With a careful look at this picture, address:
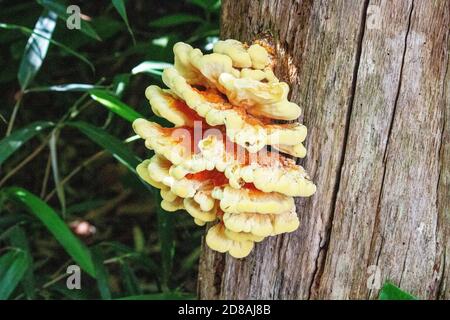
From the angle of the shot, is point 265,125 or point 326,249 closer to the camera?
point 265,125

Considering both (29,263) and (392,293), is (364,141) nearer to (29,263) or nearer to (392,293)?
(392,293)

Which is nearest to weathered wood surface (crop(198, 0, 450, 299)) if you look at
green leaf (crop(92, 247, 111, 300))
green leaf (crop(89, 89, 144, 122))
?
green leaf (crop(89, 89, 144, 122))

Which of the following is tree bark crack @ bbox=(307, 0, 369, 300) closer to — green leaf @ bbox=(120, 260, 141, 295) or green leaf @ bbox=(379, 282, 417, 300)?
green leaf @ bbox=(379, 282, 417, 300)

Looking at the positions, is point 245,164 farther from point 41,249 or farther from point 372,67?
point 41,249

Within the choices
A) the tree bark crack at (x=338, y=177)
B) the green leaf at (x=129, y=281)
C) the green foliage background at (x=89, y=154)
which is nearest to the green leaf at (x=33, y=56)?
the green foliage background at (x=89, y=154)

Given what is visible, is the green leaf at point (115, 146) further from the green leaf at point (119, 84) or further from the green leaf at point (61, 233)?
the green leaf at point (61, 233)

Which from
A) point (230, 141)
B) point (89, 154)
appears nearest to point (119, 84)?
point (230, 141)

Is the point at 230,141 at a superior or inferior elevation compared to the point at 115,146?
superior

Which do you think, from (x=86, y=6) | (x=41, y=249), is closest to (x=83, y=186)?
(x=41, y=249)
